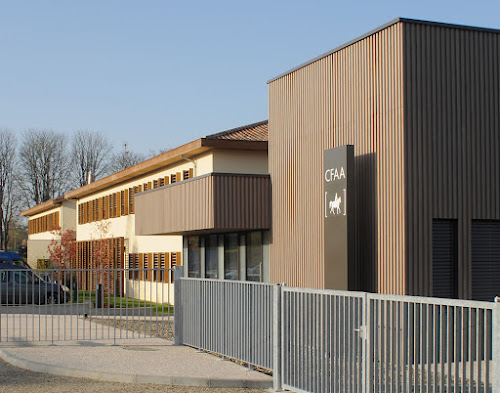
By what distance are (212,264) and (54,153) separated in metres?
65.3

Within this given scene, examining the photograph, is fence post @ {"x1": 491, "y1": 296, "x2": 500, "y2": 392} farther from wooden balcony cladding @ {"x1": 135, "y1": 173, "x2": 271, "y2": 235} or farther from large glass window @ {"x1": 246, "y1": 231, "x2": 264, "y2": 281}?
large glass window @ {"x1": 246, "y1": 231, "x2": 264, "y2": 281}

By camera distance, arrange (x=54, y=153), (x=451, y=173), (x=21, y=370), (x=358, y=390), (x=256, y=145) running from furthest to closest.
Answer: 1. (x=54, y=153)
2. (x=256, y=145)
3. (x=451, y=173)
4. (x=21, y=370)
5. (x=358, y=390)

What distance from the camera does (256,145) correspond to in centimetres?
2628

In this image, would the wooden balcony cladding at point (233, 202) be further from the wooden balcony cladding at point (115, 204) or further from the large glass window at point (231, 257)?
the wooden balcony cladding at point (115, 204)

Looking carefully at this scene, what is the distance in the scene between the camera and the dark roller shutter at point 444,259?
Answer: 15844mm

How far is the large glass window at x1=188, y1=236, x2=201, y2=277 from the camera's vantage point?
90.0ft

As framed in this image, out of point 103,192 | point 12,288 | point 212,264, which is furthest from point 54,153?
point 12,288

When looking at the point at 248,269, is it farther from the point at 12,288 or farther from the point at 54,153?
the point at 54,153

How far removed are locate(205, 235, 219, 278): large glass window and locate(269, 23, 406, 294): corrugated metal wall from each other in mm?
5334

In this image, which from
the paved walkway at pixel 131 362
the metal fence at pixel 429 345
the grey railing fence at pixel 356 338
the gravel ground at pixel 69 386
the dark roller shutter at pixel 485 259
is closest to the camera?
the metal fence at pixel 429 345

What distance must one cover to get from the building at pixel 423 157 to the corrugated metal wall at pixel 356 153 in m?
0.03

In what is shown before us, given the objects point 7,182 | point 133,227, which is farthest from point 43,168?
point 133,227

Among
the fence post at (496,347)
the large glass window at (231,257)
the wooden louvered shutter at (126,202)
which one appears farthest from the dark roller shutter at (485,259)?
the wooden louvered shutter at (126,202)

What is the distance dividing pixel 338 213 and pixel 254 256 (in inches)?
260
